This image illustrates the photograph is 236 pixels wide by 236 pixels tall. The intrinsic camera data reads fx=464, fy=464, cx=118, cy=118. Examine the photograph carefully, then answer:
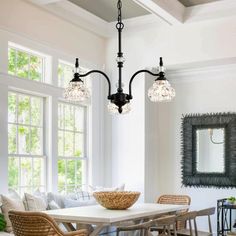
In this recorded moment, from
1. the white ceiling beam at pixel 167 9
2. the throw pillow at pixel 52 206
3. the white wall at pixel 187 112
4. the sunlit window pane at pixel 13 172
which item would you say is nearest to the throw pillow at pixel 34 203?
the throw pillow at pixel 52 206

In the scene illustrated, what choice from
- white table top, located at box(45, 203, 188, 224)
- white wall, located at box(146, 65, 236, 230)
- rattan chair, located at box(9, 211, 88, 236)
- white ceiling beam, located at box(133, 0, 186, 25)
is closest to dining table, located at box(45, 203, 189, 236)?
white table top, located at box(45, 203, 188, 224)

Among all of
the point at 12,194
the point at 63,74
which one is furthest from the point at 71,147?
the point at 12,194

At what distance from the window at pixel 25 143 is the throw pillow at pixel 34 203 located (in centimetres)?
47

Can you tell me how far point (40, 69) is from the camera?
6309 mm

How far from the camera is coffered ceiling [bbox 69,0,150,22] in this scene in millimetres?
6379

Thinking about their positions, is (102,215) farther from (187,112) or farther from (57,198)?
(187,112)

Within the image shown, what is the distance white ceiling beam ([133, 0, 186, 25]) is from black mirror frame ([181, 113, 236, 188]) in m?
1.61

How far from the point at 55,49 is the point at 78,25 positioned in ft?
2.22

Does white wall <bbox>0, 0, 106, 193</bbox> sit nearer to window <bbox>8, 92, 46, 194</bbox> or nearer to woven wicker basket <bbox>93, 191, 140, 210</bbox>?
window <bbox>8, 92, 46, 194</bbox>

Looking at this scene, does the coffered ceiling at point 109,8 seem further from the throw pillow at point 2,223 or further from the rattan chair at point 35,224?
the rattan chair at point 35,224

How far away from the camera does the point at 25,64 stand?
6043mm

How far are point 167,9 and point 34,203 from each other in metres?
3.02

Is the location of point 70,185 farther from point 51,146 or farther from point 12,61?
point 12,61

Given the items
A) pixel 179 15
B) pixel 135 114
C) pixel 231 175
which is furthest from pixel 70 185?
pixel 179 15
